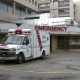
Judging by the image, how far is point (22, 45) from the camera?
10.8 m

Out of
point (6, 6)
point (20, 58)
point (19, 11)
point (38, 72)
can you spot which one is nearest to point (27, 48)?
point (20, 58)

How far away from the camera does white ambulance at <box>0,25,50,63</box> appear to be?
991 centimetres

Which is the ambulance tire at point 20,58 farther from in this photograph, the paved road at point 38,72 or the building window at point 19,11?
the building window at point 19,11

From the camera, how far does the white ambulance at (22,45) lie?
9914mm

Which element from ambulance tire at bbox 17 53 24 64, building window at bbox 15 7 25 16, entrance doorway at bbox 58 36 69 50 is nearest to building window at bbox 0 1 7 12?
building window at bbox 15 7 25 16

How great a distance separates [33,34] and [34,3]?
92.9ft

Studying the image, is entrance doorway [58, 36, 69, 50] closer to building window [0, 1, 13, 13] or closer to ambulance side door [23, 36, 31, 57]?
building window [0, 1, 13, 13]

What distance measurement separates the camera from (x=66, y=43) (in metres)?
27.9

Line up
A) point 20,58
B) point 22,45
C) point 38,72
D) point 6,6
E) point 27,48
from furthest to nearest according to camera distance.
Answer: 1. point 6,6
2. point 27,48
3. point 22,45
4. point 20,58
5. point 38,72

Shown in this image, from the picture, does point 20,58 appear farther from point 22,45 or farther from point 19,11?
point 19,11

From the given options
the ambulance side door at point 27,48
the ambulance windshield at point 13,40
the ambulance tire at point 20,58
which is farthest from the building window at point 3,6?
the ambulance tire at point 20,58

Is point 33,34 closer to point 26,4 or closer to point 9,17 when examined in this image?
point 9,17

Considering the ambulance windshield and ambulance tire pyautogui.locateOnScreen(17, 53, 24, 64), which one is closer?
ambulance tire pyautogui.locateOnScreen(17, 53, 24, 64)

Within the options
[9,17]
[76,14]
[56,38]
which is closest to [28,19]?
[9,17]
